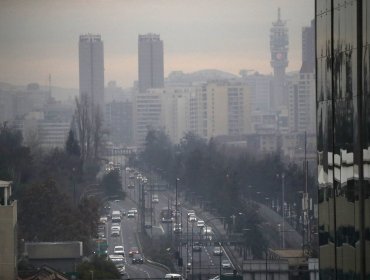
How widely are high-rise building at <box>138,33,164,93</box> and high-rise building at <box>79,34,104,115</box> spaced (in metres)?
2.89

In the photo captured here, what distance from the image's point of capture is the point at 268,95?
87.6 m

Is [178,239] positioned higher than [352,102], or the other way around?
[352,102]

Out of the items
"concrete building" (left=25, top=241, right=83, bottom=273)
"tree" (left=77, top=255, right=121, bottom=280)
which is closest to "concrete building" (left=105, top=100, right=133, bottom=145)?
"concrete building" (left=25, top=241, right=83, bottom=273)

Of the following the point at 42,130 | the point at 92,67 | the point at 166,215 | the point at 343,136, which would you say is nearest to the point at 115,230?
the point at 166,215

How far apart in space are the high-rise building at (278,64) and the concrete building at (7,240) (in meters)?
63.1

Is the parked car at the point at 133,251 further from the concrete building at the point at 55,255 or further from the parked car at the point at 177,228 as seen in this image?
the concrete building at the point at 55,255

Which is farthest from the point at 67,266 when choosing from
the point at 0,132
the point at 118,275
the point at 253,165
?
the point at 0,132

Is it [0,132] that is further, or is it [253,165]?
[0,132]

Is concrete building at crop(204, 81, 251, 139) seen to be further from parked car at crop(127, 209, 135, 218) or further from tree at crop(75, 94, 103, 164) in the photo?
parked car at crop(127, 209, 135, 218)

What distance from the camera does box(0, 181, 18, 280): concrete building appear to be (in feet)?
54.4

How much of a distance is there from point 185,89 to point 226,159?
44.5 m

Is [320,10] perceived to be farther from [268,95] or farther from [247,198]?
[268,95]

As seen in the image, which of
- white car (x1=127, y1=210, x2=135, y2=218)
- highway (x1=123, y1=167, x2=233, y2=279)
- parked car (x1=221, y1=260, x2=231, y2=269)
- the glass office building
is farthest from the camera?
white car (x1=127, y1=210, x2=135, y2=218)

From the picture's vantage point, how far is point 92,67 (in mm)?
92000
